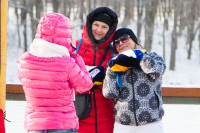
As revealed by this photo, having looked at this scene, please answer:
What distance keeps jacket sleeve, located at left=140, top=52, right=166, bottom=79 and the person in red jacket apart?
0.37 meters

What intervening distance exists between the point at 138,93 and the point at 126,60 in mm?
233

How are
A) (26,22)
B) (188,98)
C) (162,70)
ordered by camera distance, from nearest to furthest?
(162,70) < (188,98) < (26,22)

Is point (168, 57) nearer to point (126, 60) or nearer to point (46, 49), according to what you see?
point (126, 60)

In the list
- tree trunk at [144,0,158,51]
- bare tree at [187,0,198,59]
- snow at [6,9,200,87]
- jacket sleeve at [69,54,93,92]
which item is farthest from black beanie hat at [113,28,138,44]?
bare tree at [187,0,198,59]

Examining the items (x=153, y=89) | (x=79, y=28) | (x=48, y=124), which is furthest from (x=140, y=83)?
(x=79, y=28)

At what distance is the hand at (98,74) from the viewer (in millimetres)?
2418

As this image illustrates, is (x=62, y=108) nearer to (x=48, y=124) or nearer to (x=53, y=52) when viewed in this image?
(x=48, y=124)

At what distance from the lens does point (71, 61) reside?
6.74 ft

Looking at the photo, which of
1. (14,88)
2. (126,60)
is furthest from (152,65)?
(14,88)

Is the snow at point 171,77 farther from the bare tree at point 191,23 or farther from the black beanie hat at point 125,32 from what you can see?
the bare tree at point 191,23

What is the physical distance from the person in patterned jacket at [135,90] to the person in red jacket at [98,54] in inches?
6.7

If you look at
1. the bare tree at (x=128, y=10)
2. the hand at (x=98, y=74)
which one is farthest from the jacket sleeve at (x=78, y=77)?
the bare tree at (x=128, y=10)

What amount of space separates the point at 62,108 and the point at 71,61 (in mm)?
282

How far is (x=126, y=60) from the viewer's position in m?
2.24
